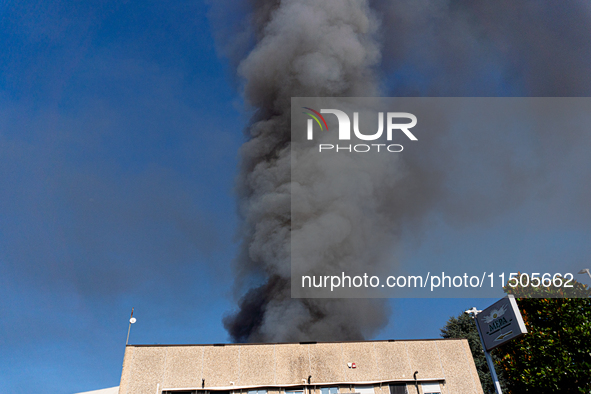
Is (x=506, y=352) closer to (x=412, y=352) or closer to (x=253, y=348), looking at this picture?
(x=412, y=352)

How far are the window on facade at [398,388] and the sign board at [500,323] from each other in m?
4.51

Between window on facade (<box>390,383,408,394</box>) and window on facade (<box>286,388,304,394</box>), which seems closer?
window on facade (<box>286,388,304,394</box>)

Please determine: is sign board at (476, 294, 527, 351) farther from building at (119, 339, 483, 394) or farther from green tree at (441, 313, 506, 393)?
green tree at (441, 313, 506, 393)

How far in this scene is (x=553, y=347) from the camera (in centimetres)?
1975

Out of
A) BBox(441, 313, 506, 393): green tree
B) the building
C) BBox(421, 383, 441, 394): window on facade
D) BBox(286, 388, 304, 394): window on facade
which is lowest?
BBox(421, 383, 441, 394): window on facade

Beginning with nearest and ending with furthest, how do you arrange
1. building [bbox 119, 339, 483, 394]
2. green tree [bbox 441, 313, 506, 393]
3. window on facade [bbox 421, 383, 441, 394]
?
building [bbox 119, 339, 483, 394]
window on facade [bbox 421, 383, 441, 394]
green tree [bbox 441, 313, 506, 393]

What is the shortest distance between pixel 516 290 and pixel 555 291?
6.99 feet

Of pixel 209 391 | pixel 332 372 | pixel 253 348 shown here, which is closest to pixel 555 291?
pixel 332 372

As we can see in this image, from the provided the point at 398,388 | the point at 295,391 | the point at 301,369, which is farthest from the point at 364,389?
the point at 295,391

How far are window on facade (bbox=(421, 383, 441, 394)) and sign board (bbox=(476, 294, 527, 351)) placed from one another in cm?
341

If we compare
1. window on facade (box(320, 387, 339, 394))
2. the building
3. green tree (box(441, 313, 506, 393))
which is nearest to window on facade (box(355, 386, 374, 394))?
the building

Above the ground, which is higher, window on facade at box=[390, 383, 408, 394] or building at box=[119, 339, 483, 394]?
building at box=[119, 339, 483, 394]

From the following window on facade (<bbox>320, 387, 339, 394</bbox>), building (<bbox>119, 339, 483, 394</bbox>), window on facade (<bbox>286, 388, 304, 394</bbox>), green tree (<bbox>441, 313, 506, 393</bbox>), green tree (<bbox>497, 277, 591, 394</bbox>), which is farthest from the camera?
green tree (<bbox>441, 313, 506, 393</bbox>)

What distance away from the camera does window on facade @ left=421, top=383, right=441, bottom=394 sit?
19.3m
